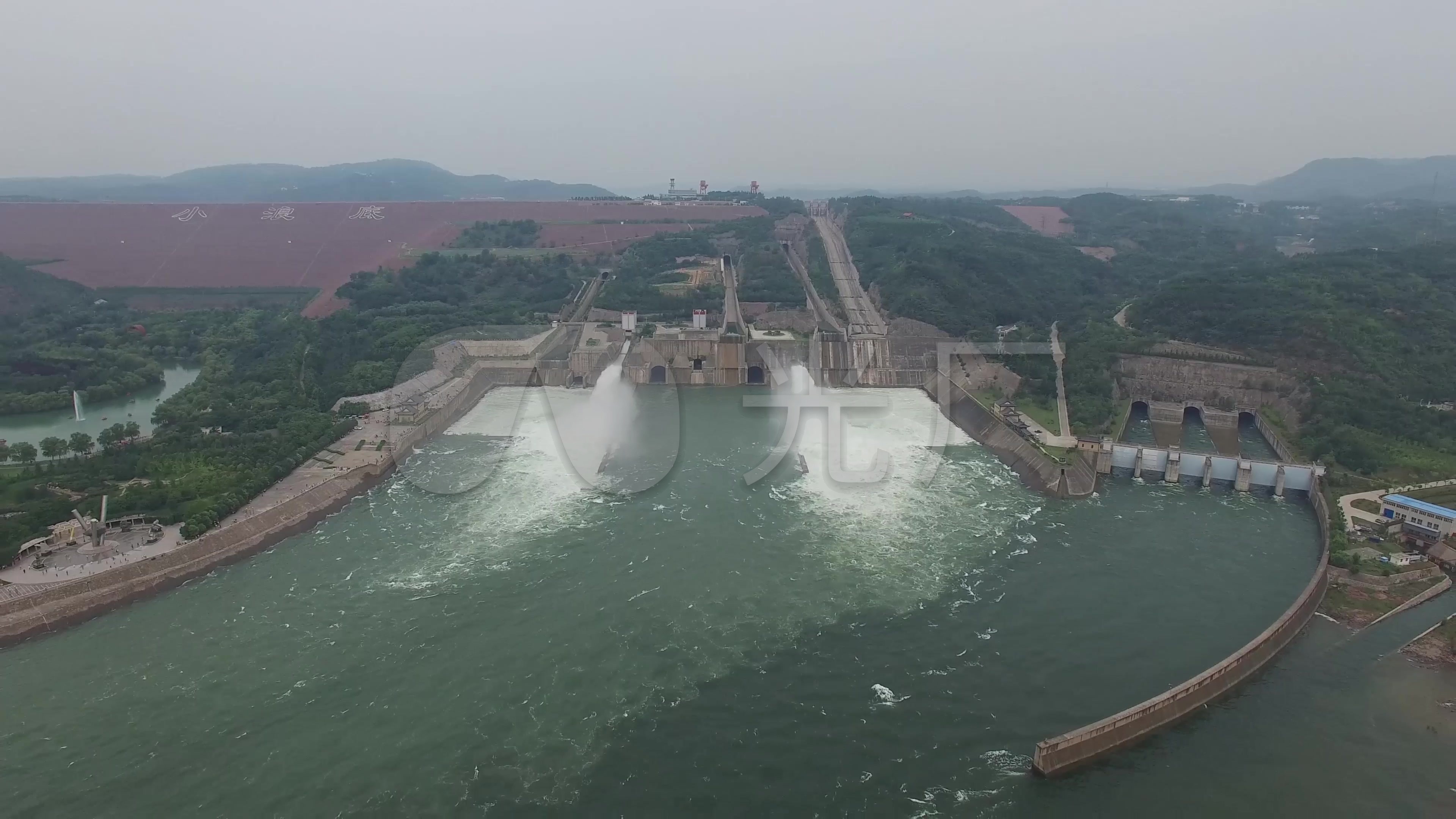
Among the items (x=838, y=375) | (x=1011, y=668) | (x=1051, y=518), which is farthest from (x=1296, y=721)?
(x=838, y=375)

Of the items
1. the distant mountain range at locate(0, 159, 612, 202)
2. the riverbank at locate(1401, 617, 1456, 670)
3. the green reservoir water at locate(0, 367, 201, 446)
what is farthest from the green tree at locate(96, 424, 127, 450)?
the distant mountain range at locate(0, 159, 612, 202)

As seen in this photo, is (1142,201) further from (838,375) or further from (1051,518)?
(1051,518)

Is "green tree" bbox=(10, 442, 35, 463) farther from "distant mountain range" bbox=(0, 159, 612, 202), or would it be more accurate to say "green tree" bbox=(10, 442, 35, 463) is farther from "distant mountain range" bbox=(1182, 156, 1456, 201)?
"distant mountain range" bbox=(1182, 156, 1456, 201)

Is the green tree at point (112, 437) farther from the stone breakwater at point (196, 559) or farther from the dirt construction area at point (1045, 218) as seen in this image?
the dirt construction area at point (1045, 218)
